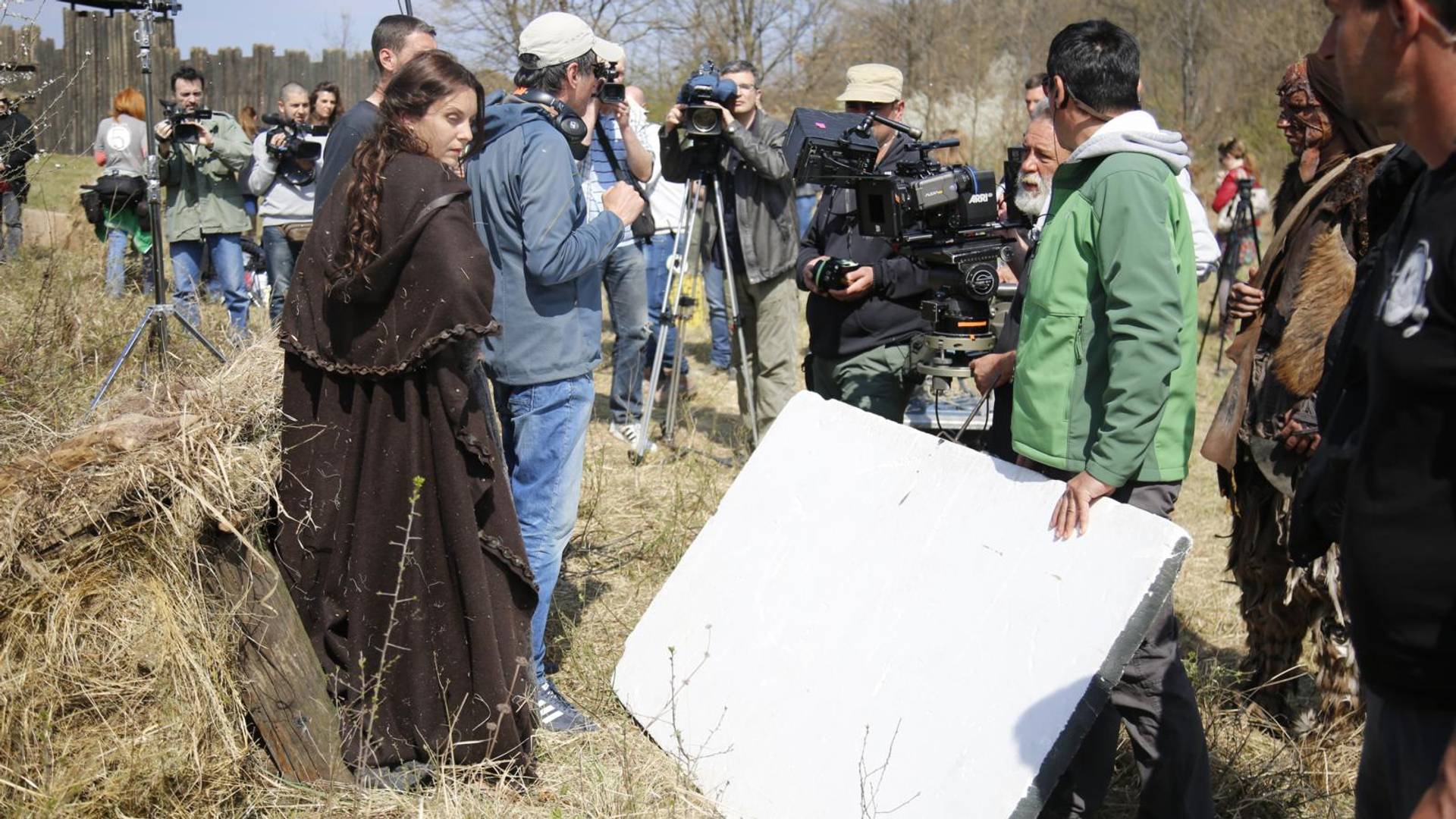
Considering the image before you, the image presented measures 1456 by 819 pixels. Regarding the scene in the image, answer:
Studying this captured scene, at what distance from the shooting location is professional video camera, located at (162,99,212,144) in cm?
756

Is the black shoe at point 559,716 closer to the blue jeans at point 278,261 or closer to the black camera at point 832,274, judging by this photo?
the black camera at point 832,274

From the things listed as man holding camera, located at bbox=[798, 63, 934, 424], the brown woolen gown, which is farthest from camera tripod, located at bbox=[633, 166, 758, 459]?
the brown woolen gown

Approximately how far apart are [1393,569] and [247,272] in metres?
9.24

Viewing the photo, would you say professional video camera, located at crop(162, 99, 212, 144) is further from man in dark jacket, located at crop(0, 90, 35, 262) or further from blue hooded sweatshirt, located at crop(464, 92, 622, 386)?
blue hooded sweatshirt, located at crop(464, 92, 622, 386)

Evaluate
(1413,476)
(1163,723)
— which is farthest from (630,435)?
(1413,476)

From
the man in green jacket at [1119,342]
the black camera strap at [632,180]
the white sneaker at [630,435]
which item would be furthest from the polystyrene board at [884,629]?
the white sneaker at [630,435]

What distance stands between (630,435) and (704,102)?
1893mm

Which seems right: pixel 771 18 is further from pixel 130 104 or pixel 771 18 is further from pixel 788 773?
pixel 788 773

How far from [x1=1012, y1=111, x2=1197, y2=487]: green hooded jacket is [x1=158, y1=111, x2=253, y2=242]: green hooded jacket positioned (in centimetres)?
636

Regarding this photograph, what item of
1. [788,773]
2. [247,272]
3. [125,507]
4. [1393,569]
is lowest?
[247,272]

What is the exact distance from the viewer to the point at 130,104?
8.91 metres

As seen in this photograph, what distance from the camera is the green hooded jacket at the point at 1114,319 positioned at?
2436mm

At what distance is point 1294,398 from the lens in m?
3.11

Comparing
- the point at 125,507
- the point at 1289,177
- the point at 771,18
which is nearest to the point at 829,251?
the point at 1289,177
